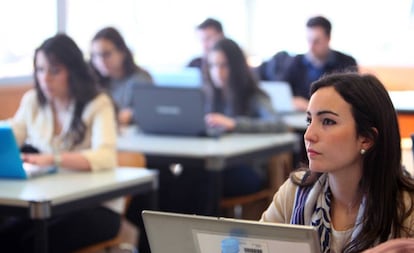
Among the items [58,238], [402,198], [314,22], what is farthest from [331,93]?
[314,22]

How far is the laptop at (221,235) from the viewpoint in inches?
61.6

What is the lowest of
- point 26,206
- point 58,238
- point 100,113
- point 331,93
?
point 58,238

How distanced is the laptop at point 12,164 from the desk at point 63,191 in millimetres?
31

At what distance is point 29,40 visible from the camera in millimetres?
6348

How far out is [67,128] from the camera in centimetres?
379

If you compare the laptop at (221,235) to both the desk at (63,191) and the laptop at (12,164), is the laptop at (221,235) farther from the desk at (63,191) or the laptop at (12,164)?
the laptop at (12,164)

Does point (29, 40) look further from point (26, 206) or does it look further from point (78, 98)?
point (26, 206)

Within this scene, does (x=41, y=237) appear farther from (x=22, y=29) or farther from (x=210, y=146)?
(x=22, y=29)

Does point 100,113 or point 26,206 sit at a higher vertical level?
point 100,113

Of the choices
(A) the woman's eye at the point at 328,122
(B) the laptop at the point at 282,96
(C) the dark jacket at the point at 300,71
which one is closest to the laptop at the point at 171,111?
(B) the laptop at the point at 282,96

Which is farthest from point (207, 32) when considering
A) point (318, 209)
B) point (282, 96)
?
point (318, 209)

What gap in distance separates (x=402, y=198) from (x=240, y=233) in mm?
537

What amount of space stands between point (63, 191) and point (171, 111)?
1.45 m

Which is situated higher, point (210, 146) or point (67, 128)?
point (67, 128)
